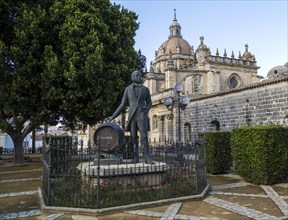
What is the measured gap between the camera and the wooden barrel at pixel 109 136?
8555mm

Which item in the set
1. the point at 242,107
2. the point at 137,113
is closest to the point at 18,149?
the point at 137,113

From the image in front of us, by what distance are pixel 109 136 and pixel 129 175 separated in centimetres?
165

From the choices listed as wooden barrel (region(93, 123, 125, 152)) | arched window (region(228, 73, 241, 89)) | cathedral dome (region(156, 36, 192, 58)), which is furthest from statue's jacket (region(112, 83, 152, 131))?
cathedral dome (region(156, 36, 192, 58))

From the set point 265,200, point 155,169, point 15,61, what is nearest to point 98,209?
point 155,169

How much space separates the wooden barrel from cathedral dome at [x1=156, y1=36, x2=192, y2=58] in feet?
158

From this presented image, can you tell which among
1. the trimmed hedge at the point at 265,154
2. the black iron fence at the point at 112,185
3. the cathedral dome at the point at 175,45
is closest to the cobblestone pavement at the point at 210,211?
the black iron fence at the point at 112,185

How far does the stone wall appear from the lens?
1616 centimetres

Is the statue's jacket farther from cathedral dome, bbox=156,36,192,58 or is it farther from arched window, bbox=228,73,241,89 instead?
cathedral dome, bbox=156,36,192,58

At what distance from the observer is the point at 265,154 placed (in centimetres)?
952

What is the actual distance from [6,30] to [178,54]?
139 ft

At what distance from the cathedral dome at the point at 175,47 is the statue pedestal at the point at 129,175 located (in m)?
49.1

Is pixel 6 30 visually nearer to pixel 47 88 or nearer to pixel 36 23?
pixel 36 23

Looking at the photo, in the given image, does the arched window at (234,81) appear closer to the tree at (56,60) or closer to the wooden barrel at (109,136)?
the tree at (56,60)

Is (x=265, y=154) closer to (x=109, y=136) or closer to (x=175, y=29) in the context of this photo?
(x=109, y=136)
